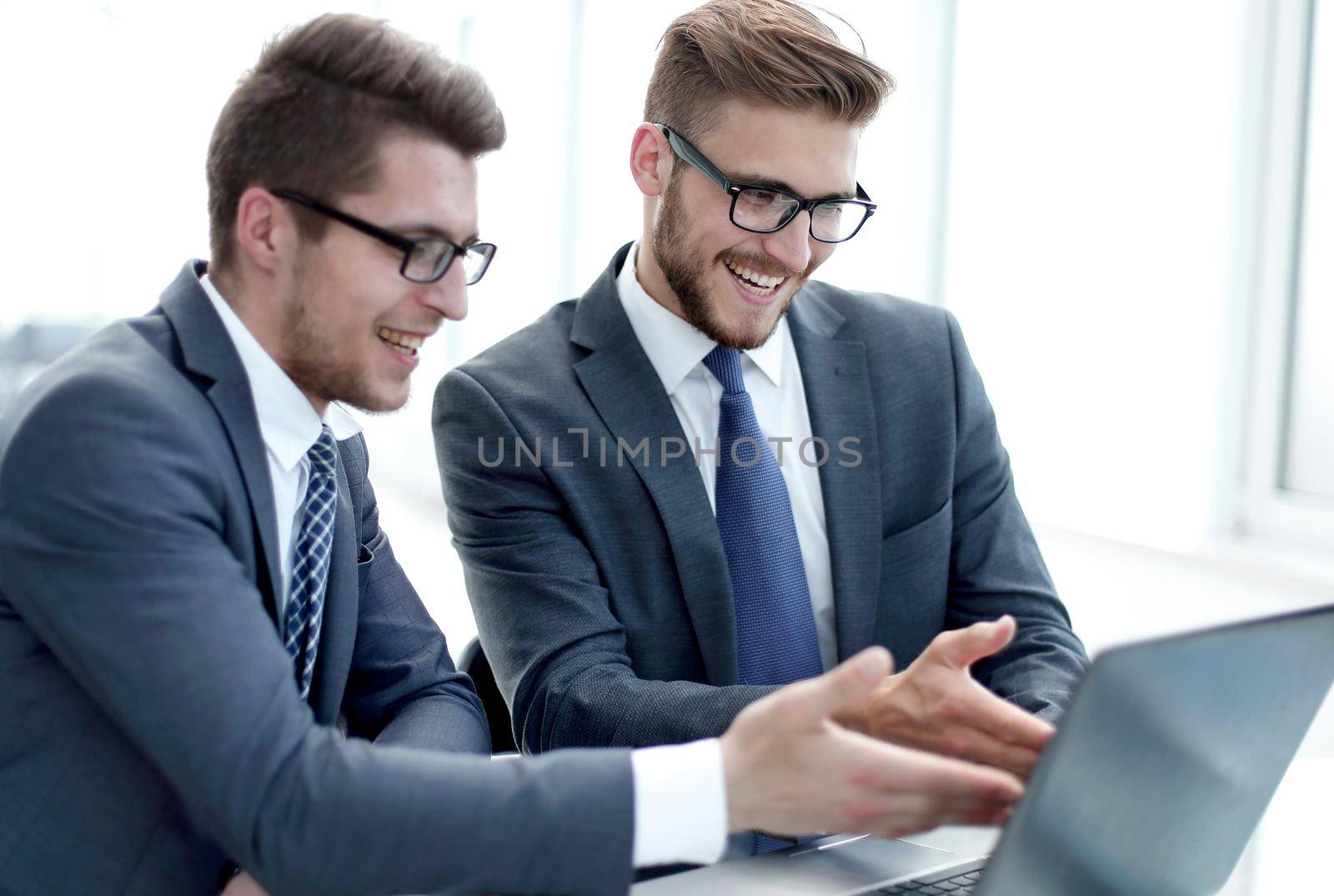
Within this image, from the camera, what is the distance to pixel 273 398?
4.38 ft

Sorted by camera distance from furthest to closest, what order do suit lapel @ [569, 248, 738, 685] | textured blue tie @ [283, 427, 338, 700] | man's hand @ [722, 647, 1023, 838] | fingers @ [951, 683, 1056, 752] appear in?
suit lapel @ [569, 248, 738, 685] < textured blue tie @ [283, 427, 338, 700] < fingers @ [951, 683, 1056, 752] < man's hand @ [722, 647, 1023, 838]

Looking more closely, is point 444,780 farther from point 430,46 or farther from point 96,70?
point 96,70

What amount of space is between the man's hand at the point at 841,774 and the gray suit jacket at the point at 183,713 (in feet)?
0.37

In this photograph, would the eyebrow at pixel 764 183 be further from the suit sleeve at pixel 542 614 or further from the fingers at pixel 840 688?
the fingers at pixel 840 688

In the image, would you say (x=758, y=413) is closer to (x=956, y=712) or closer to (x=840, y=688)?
(x=956, y=712)

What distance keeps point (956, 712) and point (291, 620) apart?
719 mm

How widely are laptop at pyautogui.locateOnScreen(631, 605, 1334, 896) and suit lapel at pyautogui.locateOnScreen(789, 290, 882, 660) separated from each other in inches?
25.7

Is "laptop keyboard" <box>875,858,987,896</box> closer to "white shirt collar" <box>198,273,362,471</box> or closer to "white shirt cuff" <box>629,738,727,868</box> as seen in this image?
"white shirt cuff" <box>629,738,727,868</box>

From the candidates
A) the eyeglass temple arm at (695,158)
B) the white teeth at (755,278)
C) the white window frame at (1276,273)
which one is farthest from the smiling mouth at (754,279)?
the white window frame at (1276,273)

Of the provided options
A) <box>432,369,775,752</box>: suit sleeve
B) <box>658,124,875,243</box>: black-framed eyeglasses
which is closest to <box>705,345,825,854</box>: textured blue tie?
<box>432,369,775,752</box>: suit sleeve

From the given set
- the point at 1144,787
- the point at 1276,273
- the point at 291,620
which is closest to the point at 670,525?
the point at 291,620

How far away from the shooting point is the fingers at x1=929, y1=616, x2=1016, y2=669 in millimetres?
1165

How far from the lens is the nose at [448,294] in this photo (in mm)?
1380

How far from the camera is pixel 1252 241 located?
251 cm
